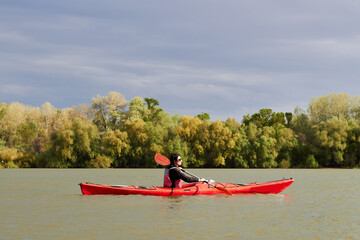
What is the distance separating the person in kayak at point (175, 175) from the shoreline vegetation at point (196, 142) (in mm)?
34692

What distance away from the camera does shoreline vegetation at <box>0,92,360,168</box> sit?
49.0m

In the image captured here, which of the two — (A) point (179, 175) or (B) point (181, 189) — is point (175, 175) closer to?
(A) point (179, 175)

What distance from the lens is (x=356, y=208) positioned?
43.7 feet

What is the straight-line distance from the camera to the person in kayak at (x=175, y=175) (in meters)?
14.7

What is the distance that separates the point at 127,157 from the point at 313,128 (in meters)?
22.4

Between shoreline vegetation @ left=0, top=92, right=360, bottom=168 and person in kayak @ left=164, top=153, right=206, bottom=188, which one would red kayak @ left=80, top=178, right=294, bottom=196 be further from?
shoreline vegetation @ left=0, top=92, right=360, bottom=168

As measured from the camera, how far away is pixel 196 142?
1991 inches

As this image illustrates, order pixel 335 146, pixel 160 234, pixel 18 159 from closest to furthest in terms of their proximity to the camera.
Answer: pixel 160 234
pixel 18 159
pixel 335 146

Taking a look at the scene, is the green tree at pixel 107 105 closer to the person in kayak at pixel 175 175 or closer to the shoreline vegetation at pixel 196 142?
the shoreline vegetation at pixel 196 142

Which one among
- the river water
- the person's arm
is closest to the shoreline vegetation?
the river water

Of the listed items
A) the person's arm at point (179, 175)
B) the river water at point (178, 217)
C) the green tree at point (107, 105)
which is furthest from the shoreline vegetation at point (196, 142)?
the person's arm at point (179, 175)

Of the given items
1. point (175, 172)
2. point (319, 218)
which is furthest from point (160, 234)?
point (175, 172)

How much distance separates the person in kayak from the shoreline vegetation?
114 ft

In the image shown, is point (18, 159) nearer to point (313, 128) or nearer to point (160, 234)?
point (313, 128)
